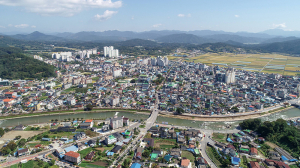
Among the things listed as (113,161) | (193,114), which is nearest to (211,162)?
(113,161)

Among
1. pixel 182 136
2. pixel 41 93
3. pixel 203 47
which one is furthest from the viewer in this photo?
pixel 203 47

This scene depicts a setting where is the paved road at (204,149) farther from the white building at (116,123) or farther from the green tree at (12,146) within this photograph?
the green tree at (12,146)

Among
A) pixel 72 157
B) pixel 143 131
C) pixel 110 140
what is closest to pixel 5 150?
pixel 72 157

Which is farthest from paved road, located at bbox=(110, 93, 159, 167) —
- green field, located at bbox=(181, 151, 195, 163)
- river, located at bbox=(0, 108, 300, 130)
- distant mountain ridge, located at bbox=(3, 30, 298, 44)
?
distant mountain ridge, located at bbox=(3, 30, 298, 44)

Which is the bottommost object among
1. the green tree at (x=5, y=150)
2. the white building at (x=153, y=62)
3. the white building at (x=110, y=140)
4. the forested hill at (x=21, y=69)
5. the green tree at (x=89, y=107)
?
the green tree at (x=5, y=150)

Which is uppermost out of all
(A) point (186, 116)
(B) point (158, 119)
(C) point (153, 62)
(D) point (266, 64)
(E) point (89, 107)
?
(D) point (266, 64)

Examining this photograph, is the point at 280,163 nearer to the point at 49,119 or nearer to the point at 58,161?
the point at 58,161

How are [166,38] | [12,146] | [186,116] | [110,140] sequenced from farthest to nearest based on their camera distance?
[166,38]
[186,116]
[110,140]
[12,146]

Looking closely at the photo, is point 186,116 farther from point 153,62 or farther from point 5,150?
point 153,62

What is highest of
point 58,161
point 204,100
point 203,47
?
point 203,47

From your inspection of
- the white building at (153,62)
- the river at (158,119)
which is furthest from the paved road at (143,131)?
the white building at (153,62)

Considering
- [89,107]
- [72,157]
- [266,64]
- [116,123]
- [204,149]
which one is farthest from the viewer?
[266,64]
